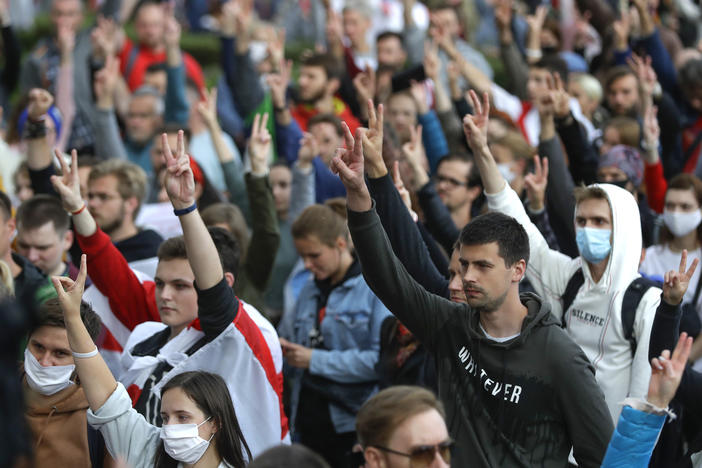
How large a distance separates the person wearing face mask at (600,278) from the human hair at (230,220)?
1740 mm

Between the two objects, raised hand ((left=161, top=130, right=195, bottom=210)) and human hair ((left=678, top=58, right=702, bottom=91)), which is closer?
raised hand ((left=161, top=130, right=195, bottom=210))

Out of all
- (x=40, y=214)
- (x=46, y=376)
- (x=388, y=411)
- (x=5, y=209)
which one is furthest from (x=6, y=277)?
(x=388, y=411)

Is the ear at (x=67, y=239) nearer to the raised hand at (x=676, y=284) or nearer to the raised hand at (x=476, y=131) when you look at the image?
the raised hand at (x=476, y=131)

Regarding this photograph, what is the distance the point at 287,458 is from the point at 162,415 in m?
1.35

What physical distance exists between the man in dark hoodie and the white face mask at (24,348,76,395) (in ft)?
4.64

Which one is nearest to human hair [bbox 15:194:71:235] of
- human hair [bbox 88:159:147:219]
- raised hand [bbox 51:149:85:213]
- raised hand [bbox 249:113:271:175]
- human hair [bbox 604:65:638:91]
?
human hair [bbox 88:159:147:219]

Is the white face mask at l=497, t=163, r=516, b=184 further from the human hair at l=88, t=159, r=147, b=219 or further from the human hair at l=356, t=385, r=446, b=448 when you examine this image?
the human hair at l=356, t=385, r=446, b=448

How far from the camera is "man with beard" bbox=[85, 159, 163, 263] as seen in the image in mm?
6184

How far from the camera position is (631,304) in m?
4.66

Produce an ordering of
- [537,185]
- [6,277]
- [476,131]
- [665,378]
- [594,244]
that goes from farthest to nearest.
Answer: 1. [537,185]
2. [6,277]
3. [476,131]
4. [594,244]
5. [665,378]

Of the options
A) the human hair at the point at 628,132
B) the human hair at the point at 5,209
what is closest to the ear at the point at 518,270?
the human hair at the point at 5,209

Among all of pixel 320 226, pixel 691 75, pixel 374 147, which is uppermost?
pixel 691 75

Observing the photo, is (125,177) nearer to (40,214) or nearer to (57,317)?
(40,214)

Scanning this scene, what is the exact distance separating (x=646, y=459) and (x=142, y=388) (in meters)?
2.35
